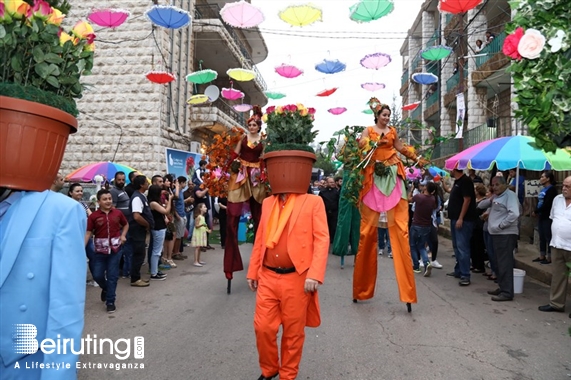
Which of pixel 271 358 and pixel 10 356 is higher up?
pixel 10 356

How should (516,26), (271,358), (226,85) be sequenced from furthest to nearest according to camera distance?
(226,85)
(271,358)
(516,26)

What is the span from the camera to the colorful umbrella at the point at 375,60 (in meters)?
17.5

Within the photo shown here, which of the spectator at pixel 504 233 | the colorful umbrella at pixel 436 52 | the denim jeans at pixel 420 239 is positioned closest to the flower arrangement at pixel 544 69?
the spectator at pixel 504 233

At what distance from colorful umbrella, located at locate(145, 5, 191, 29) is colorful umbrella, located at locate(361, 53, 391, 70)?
8.37m

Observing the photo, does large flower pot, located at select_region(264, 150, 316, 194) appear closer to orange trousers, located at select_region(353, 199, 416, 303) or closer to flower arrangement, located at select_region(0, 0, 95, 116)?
flower arrangement, located at select_region(0, 0, 95, 116)

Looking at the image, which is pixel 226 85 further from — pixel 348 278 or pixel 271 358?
pixel 271 358

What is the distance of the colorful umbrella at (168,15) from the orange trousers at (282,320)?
34.9 feet

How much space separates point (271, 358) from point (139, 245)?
4443mm

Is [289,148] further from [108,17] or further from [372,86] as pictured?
[372,86]

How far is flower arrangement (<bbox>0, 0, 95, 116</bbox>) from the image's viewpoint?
6.49 feet

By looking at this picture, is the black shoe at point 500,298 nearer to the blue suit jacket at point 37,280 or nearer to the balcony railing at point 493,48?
the blue suit jacket at point 37,280

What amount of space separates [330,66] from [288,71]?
184cm

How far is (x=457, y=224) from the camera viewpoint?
750cm

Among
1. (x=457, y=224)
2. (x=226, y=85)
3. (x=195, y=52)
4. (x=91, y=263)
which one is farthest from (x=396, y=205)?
(x=226, y=85)
